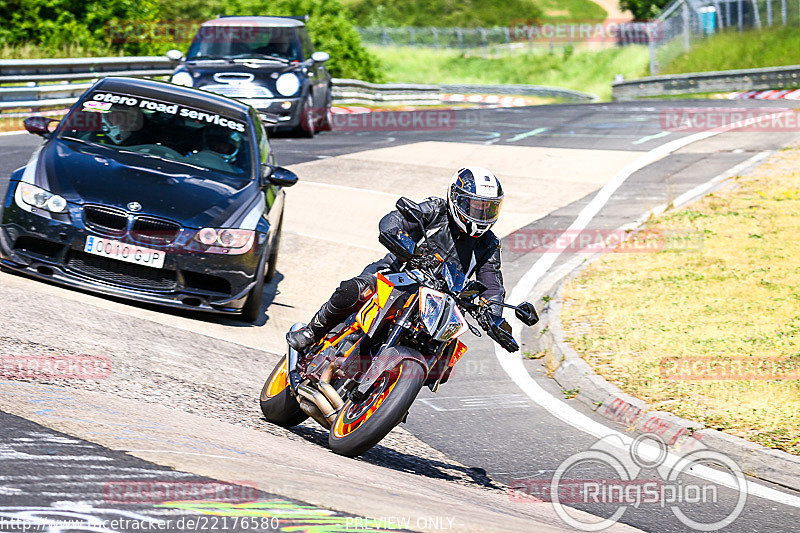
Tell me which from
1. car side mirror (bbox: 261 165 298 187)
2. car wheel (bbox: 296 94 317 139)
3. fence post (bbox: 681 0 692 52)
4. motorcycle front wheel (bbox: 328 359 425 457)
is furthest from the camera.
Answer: fence post (bbox: 681 0 692 52)

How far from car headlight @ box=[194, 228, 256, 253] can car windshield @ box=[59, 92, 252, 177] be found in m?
0.94

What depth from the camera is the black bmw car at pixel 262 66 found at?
18094 millimetres

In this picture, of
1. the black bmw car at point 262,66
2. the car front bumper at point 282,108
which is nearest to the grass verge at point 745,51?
the black bmw car at point 262,66

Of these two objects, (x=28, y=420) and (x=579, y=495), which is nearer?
(x=28, y=420)

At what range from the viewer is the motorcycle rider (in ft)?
19.6

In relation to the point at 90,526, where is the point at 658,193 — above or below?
below

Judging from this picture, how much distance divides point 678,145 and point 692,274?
913 centimetres

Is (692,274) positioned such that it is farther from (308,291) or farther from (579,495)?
(579,495)

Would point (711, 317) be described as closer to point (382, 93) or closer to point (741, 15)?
point (382, 93)

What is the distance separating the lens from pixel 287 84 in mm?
18516

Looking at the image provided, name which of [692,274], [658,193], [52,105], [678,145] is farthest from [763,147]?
[52,105]

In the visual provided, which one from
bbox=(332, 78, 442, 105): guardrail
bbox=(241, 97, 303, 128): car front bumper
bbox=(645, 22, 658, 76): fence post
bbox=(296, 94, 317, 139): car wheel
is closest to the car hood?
bbox=(241, 97, 303, 128): car front bumper

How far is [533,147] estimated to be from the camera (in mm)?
19766

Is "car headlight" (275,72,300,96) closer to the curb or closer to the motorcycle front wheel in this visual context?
the curb
